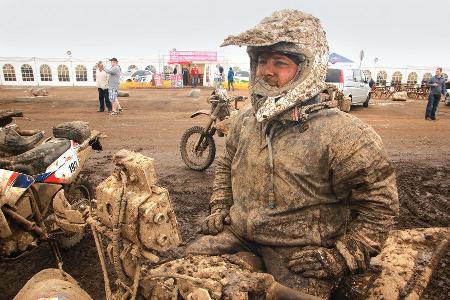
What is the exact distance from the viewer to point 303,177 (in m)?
2.06

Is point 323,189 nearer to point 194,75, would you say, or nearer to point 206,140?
point 206,140

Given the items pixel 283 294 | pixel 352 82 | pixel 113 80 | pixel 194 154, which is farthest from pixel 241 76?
pixel 283 294

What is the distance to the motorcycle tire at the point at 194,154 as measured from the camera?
23.9 ft

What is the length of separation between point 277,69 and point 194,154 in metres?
5.38

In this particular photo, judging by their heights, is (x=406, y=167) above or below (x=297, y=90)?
below

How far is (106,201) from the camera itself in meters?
1.90

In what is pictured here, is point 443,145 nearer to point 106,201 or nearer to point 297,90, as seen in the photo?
point 297,90

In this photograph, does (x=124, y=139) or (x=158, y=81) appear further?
(x=158, y=81)

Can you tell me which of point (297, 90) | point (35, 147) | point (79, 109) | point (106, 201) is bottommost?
point (79, 109)

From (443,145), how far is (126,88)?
26660mm

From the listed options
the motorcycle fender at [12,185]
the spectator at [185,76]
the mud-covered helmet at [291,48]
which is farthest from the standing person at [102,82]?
the spectator at [185,76]

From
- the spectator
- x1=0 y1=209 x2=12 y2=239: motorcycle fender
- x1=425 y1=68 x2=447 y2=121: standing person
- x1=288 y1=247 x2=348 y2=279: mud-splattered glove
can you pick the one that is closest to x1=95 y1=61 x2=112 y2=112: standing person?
x1=0 y1=209 x2=12 y2=239: motorcycle fender

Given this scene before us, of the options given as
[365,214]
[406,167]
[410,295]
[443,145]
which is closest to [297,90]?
[365,214]

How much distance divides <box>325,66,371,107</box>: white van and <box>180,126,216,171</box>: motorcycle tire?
11413 mm
